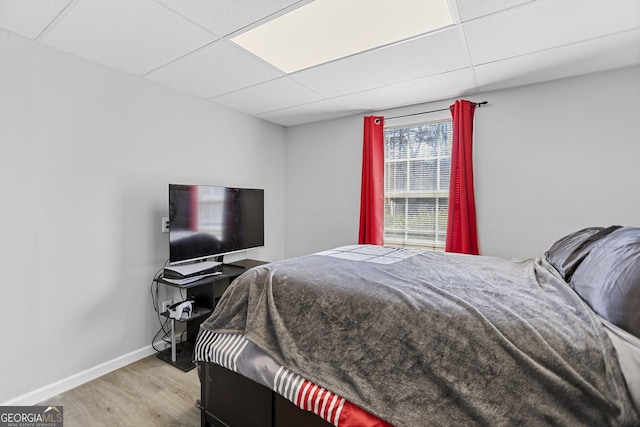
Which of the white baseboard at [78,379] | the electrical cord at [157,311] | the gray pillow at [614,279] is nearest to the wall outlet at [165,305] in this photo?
the electrical cord at [157,311]

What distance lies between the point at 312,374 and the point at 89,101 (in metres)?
2.51

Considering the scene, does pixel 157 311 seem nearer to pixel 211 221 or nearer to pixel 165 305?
pixel 165 305

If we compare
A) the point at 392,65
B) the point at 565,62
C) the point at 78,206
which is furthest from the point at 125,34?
the point at 565,62

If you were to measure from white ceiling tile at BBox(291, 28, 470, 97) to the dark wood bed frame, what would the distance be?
7.30 ft

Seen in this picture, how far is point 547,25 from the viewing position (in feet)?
5.77

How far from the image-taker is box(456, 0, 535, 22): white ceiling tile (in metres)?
1.57

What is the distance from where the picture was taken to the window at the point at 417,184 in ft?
10.2

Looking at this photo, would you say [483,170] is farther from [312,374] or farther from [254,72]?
[312,374]

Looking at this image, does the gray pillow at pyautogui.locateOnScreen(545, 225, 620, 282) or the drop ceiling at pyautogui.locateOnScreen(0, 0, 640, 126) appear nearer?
the gray pillow at pyautogui.locateOnScreen(545, 225, 620, 282)

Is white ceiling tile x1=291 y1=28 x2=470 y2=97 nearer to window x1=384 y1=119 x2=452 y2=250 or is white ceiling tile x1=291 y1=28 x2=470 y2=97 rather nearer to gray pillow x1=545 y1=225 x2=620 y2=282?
window x1=384 y1=119 x2=452 y2=250

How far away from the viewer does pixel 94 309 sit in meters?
2.26

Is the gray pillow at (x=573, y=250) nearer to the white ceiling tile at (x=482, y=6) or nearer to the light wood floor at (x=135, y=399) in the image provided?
the white ceiling tile at (x=482, y=6)

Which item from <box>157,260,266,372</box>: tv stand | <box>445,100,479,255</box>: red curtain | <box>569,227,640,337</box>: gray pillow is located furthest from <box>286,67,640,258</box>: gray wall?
<box>157,260,266,372</box>: tv stand

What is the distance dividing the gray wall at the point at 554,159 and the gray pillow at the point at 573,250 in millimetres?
758
